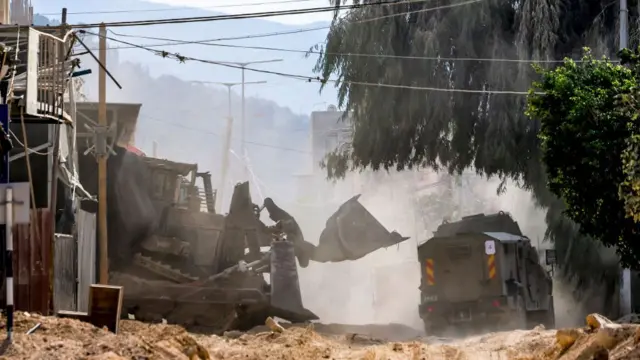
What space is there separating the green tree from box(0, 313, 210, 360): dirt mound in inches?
646

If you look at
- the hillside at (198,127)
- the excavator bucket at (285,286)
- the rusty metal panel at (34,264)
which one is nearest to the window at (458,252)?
the excavator bucket at (285,286)

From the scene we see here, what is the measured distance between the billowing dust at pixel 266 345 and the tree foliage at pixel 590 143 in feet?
8.93

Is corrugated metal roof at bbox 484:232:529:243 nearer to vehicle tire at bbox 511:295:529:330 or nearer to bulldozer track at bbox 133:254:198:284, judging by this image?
vehicle tire at bbox 511:295:529:330

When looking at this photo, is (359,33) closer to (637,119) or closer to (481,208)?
(637,119)

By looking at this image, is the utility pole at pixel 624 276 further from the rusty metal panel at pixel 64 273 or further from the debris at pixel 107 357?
the debris at pixel 107 357

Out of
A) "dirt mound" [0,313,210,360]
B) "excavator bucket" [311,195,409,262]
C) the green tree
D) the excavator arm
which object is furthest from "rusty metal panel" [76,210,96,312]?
the green tree

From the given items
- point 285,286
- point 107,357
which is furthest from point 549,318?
point 107,357

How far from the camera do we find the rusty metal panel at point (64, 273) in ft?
64.5

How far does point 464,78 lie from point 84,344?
64.3 ft

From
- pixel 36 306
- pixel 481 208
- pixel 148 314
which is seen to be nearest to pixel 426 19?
pixel 148 314

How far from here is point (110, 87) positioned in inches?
2928

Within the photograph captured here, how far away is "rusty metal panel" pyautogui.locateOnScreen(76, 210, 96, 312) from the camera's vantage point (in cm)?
2238

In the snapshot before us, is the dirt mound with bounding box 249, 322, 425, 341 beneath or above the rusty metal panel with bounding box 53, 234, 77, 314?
beneath

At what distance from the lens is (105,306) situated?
15609 mm
